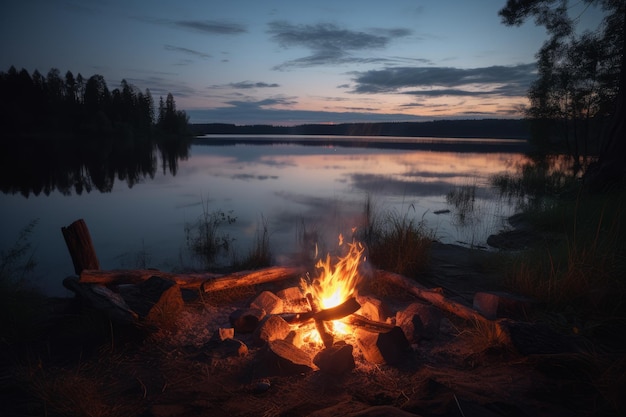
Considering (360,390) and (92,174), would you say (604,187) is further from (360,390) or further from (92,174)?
(92,174)

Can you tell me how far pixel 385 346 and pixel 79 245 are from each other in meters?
4.72

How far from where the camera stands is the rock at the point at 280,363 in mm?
3447

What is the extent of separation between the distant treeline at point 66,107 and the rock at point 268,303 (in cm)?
7041

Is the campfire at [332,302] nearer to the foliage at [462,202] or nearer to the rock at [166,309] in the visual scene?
the rock at [166,309]

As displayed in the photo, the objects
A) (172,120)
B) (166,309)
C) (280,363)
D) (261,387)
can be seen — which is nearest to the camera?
(261,387)

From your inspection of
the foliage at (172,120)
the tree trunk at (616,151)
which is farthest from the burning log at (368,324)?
the foliage at (172,120)

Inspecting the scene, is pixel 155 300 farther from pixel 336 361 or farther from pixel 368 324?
pixel 368 324

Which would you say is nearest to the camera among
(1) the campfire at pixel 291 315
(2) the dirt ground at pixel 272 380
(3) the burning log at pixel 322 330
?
(2) the dirt ground at pixel 272 380

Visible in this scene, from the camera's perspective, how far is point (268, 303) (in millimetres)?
4848

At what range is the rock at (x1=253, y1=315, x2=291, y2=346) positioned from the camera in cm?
404

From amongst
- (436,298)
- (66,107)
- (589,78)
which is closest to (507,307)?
(436,298)

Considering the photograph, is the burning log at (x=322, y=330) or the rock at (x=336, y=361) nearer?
the rock at (x=336, y=361)

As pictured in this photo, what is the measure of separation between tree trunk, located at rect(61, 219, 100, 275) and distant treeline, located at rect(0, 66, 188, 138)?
223ft

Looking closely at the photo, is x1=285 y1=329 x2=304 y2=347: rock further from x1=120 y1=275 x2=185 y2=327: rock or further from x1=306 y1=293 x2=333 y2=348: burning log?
x1=120 y1=275 x2=185 y2=327: rock
